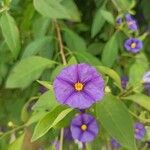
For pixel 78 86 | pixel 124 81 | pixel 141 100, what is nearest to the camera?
pixel 78 86

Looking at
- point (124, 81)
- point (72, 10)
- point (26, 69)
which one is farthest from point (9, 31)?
point (124, 81)

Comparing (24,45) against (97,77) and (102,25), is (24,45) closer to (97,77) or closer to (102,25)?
(102,25)

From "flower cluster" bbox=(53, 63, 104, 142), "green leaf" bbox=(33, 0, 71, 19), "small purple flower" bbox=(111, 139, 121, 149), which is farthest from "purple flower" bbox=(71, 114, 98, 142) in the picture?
"green leaf" bbox=(33, 0, 71, 19)

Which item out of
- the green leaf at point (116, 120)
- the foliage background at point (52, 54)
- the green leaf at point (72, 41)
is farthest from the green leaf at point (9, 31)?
the green leaf at point (116, 120)

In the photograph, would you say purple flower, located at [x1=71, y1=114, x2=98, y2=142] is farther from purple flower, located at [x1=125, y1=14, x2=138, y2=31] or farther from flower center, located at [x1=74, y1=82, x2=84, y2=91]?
purple flower, located at [x1=125, y1=14, x2=138, y2=31]

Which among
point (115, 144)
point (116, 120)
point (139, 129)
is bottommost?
point (115, 144)

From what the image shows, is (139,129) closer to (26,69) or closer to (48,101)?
(48,101)
